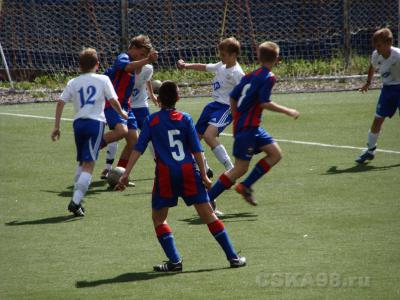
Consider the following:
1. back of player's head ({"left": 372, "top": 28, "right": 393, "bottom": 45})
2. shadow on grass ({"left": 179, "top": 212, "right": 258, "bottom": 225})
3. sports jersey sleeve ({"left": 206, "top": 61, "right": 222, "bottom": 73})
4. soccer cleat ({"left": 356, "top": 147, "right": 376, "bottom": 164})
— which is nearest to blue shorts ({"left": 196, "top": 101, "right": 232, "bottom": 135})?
sports jersey sleeve ({"left": 206, "top": 61, "right": 222, "bottom": 73})

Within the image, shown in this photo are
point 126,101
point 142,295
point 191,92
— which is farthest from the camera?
point 191,92

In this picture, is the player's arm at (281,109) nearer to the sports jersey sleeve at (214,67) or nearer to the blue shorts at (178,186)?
the blue shorts at (178,186)

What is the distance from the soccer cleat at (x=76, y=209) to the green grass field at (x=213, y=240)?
149 mm

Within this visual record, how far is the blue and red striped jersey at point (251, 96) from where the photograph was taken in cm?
992

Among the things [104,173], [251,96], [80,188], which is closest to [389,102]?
[104,173]

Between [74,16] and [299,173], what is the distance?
11.5 metres

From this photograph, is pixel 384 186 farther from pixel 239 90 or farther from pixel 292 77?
pixel 292 77

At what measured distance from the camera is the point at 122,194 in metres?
12.0

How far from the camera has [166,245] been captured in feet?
26.9

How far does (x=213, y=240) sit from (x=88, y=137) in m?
2.35

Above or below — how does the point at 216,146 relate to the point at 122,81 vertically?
below

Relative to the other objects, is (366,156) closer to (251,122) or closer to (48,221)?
(251,122)

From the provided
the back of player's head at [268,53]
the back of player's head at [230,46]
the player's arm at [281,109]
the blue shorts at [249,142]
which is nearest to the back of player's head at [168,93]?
the player's arm at [281,109]

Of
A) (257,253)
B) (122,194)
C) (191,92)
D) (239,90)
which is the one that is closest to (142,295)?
(257,253)
